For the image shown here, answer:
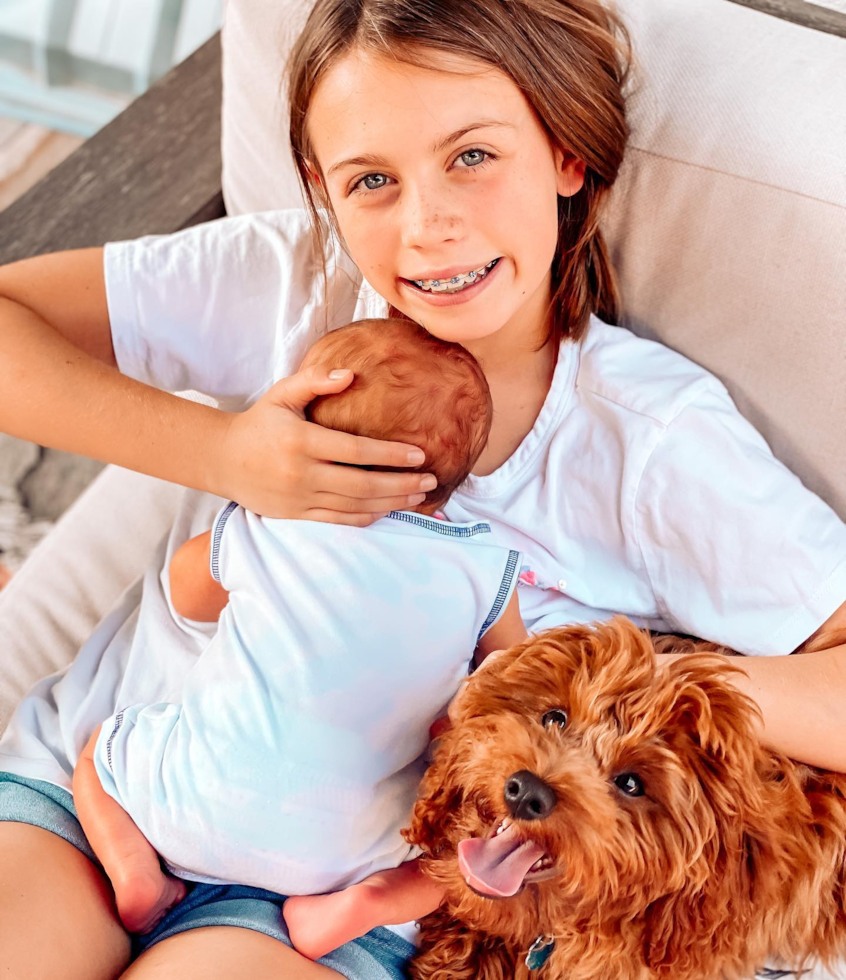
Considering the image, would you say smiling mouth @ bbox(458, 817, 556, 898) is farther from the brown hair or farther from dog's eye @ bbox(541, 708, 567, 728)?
the brown hair

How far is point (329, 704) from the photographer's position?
980mm

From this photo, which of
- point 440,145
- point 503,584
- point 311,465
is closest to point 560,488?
point 503,584

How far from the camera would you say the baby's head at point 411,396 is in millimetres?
1010

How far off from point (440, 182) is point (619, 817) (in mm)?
601

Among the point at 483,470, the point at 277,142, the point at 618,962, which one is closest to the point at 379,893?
the point at 618,962

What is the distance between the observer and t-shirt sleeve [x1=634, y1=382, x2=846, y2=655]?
3.50ft

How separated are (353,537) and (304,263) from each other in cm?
41

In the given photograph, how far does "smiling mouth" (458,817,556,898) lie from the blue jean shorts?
0.21m

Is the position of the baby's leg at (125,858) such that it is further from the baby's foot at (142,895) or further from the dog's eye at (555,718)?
the dog's eye at (555,718)

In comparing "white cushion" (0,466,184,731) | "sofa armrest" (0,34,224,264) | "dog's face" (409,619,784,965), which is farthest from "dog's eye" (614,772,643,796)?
"sofa armrest" (0,34,224,264)

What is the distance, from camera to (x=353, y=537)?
103 centimetres

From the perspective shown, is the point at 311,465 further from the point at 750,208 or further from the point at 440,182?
the point at 750,208

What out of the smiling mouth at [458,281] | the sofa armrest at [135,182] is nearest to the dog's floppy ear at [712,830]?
the smiling mouth at [458,281]

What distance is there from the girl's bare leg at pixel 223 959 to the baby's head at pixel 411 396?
455 millimetres
